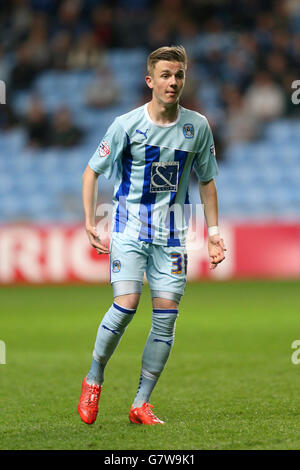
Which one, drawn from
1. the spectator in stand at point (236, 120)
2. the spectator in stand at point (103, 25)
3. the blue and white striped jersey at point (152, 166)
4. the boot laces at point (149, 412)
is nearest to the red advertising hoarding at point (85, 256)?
the spectator in stand at point (236, 120)

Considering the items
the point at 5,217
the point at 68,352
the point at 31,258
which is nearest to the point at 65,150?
the point at 5,217

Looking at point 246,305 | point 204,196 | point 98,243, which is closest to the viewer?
point 98,243

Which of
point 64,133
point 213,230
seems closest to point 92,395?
point 213,230

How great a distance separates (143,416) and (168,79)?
176 cm

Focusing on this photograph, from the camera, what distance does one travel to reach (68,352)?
7.44 meters

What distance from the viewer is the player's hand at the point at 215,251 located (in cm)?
449

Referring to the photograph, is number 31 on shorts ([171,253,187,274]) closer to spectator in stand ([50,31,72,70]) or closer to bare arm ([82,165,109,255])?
bare arm ([82,165,109,255])

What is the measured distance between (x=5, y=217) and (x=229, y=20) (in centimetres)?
654

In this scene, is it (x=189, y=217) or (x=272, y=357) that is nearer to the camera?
(x=189, y=217)

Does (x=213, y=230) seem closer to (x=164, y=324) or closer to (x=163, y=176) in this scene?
(x=163, y=176)

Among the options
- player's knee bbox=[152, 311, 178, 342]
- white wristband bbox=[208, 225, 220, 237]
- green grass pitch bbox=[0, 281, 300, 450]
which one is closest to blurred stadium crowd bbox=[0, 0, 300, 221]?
green grass pitch bbox=[0, 281, 300, 450]

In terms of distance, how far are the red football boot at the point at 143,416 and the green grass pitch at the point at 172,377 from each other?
0.30 ft

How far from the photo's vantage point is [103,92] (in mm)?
17422

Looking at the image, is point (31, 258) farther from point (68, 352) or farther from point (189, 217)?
point (189, 217)
